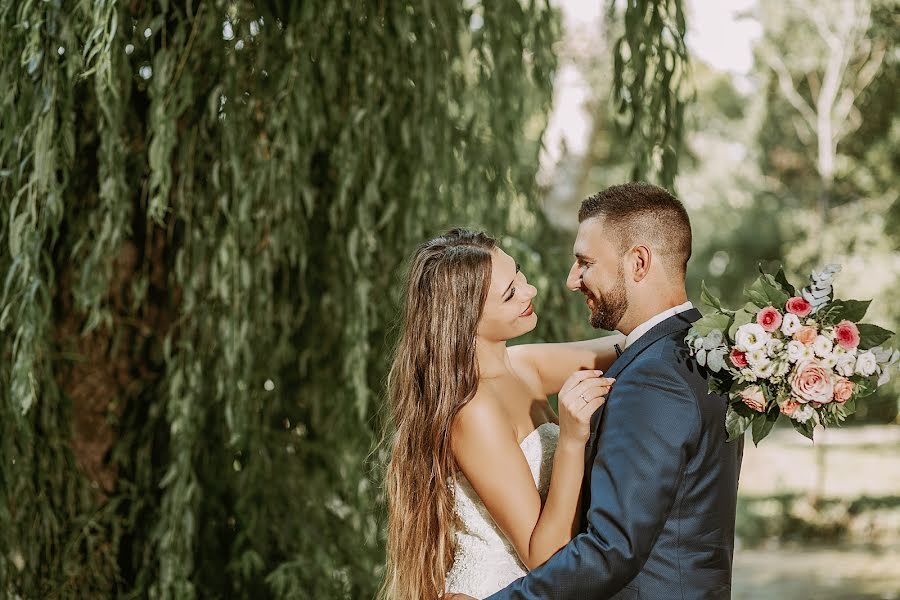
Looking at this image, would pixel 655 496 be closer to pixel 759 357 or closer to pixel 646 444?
pixel 646 444

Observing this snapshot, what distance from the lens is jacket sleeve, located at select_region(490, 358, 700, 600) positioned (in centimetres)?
194

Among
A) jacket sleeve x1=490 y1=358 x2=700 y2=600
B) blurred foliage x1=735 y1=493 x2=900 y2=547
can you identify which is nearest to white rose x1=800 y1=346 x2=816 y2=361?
jacket sleeve x1=490 y1=358 x2=700 y2=600

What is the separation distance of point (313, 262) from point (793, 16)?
498 inches

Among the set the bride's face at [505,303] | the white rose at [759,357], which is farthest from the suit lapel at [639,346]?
the bride's face at [505,303]

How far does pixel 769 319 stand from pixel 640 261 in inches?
11.3

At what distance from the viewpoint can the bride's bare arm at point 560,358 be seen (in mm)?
2711

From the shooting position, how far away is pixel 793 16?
47.8 feet

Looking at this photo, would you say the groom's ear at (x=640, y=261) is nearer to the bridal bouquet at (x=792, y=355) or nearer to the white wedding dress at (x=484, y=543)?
the bridal bouquet at (x=792, y=355)

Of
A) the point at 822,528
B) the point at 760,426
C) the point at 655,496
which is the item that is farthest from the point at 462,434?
the point at 822,528

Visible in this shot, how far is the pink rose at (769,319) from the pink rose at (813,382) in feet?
0.27

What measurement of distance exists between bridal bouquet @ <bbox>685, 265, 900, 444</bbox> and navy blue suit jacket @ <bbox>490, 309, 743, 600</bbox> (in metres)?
0.06

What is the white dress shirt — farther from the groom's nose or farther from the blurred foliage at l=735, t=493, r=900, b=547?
the blurred foliage at l=735, t=493, r=900, b=547

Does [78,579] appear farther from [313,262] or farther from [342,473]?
[313,262]

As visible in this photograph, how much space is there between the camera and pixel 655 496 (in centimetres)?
195
